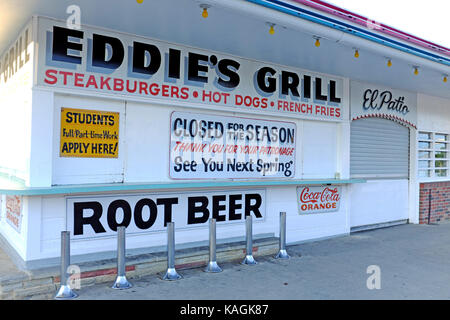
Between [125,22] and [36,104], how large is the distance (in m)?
1.72

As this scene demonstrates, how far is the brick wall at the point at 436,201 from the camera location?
1154cm

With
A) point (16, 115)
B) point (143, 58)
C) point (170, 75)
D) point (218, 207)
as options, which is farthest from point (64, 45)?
point (218, 207)

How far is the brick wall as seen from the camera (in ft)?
37.9

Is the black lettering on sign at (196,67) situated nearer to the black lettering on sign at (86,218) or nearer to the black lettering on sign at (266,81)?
the black lettering on sign at (266,81)

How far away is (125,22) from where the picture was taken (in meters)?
5.79

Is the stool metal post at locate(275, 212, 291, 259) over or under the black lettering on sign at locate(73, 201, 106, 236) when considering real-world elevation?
under

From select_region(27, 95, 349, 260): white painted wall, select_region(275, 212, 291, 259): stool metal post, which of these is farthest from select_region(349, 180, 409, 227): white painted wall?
select_region(275, 212, 291, 259): stool metal post

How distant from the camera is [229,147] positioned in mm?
7523

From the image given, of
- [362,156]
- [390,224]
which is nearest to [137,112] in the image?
[362,156]

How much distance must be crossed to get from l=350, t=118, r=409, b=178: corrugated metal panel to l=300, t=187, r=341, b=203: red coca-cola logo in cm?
96

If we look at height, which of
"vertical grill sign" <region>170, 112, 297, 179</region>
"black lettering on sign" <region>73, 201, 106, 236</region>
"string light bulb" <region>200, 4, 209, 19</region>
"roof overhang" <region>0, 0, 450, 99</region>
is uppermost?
"roof overhang" <region>0, 0, 450, 99</region>

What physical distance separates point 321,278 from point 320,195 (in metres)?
3.12

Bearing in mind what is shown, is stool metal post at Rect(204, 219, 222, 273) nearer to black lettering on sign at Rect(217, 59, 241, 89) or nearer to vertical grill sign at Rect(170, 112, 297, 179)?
vertical grill sign at Rect(170, 112, 297, 179)
